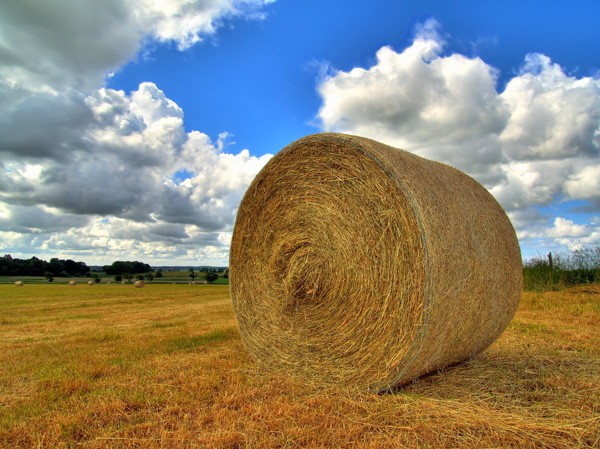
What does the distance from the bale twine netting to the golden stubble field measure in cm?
33

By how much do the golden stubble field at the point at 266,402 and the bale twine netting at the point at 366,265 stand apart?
13.1 inches

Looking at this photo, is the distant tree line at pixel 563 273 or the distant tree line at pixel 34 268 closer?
the distant tree line at pixel 563 273

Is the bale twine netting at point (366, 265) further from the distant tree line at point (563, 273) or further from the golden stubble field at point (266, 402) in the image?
the distant tree line at point (563, 273)

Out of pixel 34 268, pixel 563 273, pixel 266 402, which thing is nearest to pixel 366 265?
pixel 266 402

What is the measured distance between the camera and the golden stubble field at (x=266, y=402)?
3123 millimetres

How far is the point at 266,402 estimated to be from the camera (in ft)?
12.5

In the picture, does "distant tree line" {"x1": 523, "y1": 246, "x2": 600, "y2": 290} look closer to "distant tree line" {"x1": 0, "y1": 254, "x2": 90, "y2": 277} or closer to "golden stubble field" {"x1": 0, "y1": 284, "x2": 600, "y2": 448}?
"golden stubble field" {"x1": 0, "y1": 284, "x2": 600, "y2": 448}

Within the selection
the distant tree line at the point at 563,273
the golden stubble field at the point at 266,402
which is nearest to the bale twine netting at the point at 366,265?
the golden stubble field at the point at 266,402

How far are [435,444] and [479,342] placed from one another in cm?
236

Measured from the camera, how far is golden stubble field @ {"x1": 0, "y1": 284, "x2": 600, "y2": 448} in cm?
312

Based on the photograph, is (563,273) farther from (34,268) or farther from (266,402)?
(34,268)

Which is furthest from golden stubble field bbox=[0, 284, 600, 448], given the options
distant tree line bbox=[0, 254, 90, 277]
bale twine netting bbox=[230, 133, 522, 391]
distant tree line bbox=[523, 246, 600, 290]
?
distant tree line bbox=[0, 254, 90, 277]

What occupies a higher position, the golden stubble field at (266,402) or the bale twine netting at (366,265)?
the bale twine netting at (366,265)

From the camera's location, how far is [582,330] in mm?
7430
